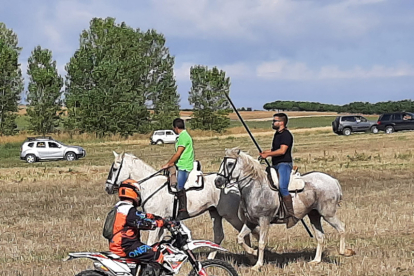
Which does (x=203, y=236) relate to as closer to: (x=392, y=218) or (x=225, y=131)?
(x=392, y=218)

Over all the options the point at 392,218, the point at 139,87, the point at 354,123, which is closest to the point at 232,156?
the point at 392,218

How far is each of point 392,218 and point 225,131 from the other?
194 ft

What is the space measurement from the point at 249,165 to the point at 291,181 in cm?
87

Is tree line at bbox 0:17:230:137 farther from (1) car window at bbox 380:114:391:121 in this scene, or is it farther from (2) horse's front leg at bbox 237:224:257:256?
(2) horse's front leg at bbox 237:224:257:256

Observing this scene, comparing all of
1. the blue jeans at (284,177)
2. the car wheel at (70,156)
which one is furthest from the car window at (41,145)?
the blue jeans at (284,177)

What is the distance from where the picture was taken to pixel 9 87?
64.0 m

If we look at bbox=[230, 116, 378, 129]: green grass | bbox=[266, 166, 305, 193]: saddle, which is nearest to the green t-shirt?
bbox=[266, 166, 305, 193]: saddle

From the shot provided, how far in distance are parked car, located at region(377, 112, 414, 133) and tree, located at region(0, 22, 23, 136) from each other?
4073 cm

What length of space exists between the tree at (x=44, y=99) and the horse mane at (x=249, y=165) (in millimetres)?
57534

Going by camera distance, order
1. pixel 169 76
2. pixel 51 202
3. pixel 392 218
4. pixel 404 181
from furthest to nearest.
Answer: pixel 169 76
pixel 404 181
pixel 51 202
pixel 392 218

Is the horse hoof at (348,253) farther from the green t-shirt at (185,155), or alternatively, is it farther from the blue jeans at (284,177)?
the green t-shirt at (185,155)

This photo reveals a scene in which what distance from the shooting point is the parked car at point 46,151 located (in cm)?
3953

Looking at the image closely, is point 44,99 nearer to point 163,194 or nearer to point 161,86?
point 161,86

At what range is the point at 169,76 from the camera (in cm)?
7731
